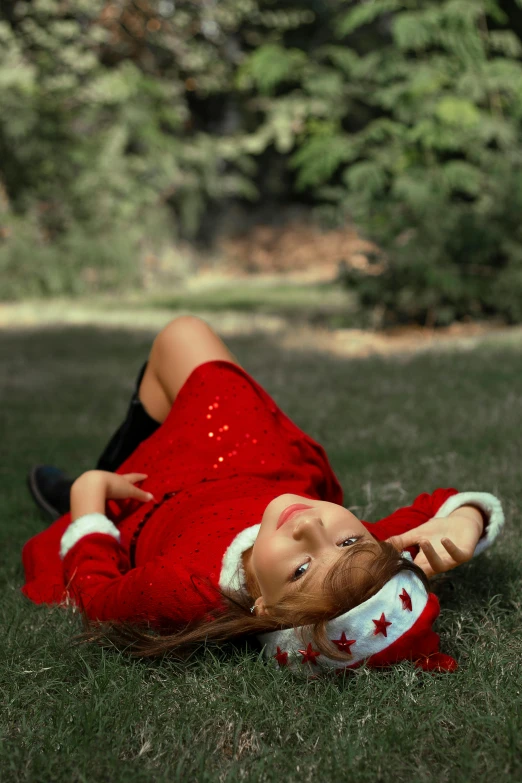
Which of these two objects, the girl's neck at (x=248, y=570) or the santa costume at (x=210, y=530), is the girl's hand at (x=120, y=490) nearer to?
the santa costume at (x=210, y=530)

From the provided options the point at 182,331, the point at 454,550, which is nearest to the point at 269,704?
the point at 454,550

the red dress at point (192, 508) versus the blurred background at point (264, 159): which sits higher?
the red dress at point (192, 508)

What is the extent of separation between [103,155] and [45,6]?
3.64m

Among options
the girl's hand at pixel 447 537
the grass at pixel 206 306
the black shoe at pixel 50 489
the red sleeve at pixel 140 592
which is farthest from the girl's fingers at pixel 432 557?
the grass at pixel 206 306

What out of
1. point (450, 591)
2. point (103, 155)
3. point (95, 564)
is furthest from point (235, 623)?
point (103, 155)

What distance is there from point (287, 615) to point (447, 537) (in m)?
0.50

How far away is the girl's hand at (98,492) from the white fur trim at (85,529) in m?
0.05

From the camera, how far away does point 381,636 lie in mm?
2004

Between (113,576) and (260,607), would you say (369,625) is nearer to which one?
(260,607)

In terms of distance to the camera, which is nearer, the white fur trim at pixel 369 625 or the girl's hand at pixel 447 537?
the white fur trim at pixel 369 625

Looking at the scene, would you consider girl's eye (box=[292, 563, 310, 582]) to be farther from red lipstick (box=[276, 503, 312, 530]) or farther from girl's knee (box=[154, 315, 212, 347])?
girl's knee (box=[154, 315, 212, 347])

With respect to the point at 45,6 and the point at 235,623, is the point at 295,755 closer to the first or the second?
the point at 235,623

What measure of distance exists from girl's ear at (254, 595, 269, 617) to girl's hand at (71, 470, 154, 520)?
71 cm

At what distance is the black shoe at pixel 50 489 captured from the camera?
355 centimetres
